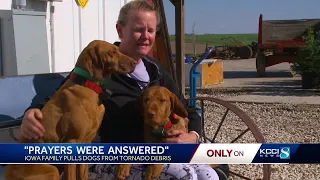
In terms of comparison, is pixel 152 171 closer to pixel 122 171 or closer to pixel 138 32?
pixel 122 171

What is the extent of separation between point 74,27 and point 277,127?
4142 millimetres

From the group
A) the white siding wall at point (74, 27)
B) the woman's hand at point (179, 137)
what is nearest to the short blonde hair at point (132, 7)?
the woman's hand at point (179, 137)

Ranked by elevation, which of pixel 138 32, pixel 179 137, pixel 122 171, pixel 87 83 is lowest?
pixel 122 171

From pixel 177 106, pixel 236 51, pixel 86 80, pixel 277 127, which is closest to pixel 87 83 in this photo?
pixel 86 80

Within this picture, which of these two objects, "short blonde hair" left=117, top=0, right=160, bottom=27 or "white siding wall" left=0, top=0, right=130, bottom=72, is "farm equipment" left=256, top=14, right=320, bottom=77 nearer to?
"white siding wall" left=0, top=0, right=130, bottom=72

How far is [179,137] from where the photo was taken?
2.27 m

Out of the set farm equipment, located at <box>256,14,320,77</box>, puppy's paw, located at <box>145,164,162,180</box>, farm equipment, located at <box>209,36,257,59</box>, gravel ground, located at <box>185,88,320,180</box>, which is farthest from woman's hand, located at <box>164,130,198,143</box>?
farm equipment, located at <box>209,36,257,59</box>

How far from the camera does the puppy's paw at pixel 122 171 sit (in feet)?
7.44

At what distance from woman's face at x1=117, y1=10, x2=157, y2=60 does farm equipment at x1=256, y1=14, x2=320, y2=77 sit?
39.4 feet

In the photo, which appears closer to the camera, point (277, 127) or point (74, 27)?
point (74, 27)

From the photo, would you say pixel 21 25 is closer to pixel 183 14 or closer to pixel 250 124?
pixel 250 124

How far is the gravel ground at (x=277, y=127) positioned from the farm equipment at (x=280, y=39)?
5.18 meters

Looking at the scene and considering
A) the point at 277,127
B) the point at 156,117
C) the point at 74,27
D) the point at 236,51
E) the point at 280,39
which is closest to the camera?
the point at 156,117

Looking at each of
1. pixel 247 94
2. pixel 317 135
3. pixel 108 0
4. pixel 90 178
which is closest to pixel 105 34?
pixel 108 0
